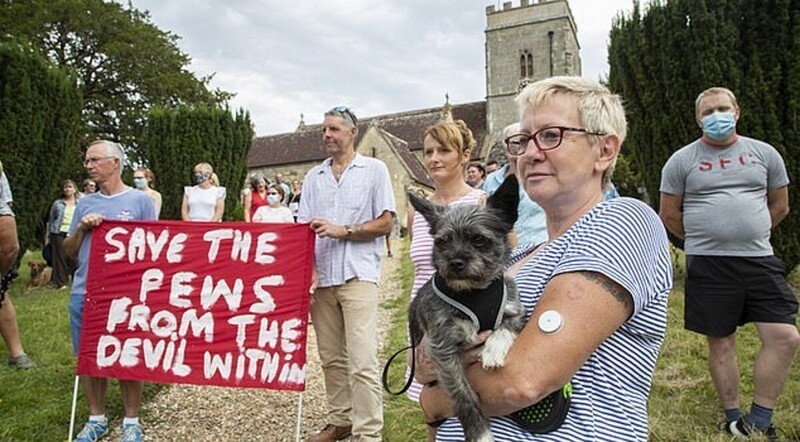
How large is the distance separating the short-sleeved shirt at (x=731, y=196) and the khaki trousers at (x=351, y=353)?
8.68 feet

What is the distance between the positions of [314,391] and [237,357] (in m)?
1.68

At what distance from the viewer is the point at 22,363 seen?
249 inches

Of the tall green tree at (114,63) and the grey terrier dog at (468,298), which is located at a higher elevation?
the tall green tree at (114,63)

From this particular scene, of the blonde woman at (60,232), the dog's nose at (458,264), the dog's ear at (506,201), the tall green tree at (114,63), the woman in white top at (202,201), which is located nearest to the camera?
the dog's nose at (458,264)

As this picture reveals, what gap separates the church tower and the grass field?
4583 cm

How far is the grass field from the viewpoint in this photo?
450 cm

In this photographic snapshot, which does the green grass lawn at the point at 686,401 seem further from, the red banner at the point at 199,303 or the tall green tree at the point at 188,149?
the tall green tree at the point at 188,149

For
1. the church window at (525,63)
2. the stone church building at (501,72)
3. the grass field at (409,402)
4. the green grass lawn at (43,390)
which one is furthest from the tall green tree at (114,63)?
the church window at (525,63)

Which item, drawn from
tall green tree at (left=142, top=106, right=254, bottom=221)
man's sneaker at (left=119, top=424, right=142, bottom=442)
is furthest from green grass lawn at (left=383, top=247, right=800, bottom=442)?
tall green tree at (left=142, top=106, right=254, bottom=221)

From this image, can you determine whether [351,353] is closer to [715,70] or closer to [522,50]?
[715,70]

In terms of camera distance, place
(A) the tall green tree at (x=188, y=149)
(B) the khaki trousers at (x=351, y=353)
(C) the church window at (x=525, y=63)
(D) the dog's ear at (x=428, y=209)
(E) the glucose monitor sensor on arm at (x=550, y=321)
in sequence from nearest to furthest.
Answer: (E) the glucose monitor sensor on arm at (x=550, y=321) < (D) the dog's ear at (x=428, y=209) < (B) the khaki trousers at (x=351, y=353) < (A) the tall green tree at (x=188, y=149) < (C) the church window at (x=525, y=63)

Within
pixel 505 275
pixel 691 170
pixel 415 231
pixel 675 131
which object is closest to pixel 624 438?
pixel 505 275

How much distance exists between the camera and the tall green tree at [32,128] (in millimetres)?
11047

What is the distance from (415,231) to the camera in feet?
13.4
